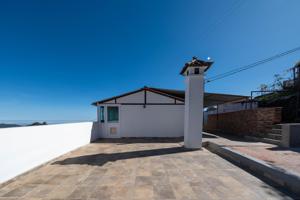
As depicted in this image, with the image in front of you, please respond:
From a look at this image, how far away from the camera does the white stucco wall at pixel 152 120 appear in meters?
9.03

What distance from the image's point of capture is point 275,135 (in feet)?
20.3

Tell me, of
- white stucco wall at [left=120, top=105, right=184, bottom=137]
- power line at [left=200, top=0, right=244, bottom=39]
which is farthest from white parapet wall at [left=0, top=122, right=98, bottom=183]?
power line at [left=200, top=0, right=244, bottom=39]

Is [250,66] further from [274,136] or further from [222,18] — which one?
[274,136]

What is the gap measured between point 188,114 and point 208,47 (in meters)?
4.99

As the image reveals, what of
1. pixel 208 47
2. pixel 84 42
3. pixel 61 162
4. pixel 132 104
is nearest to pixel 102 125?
pixel 132 104

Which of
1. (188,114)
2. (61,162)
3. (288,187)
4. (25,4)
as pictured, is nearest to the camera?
(288,187)

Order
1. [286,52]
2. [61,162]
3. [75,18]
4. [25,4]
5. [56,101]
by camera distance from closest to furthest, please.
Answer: [61,162], [25,4], [75,18], [286,52], [56,101]

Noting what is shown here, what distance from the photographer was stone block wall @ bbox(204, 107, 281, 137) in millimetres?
6918

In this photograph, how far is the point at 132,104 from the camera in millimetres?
9086

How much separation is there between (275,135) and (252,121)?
154 centimetres

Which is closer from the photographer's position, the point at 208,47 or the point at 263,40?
the point at 263,40

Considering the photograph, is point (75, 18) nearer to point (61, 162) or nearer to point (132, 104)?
point (132, 104)

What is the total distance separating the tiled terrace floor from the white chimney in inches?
65.5

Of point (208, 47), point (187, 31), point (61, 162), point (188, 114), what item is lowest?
point (61, 162)
